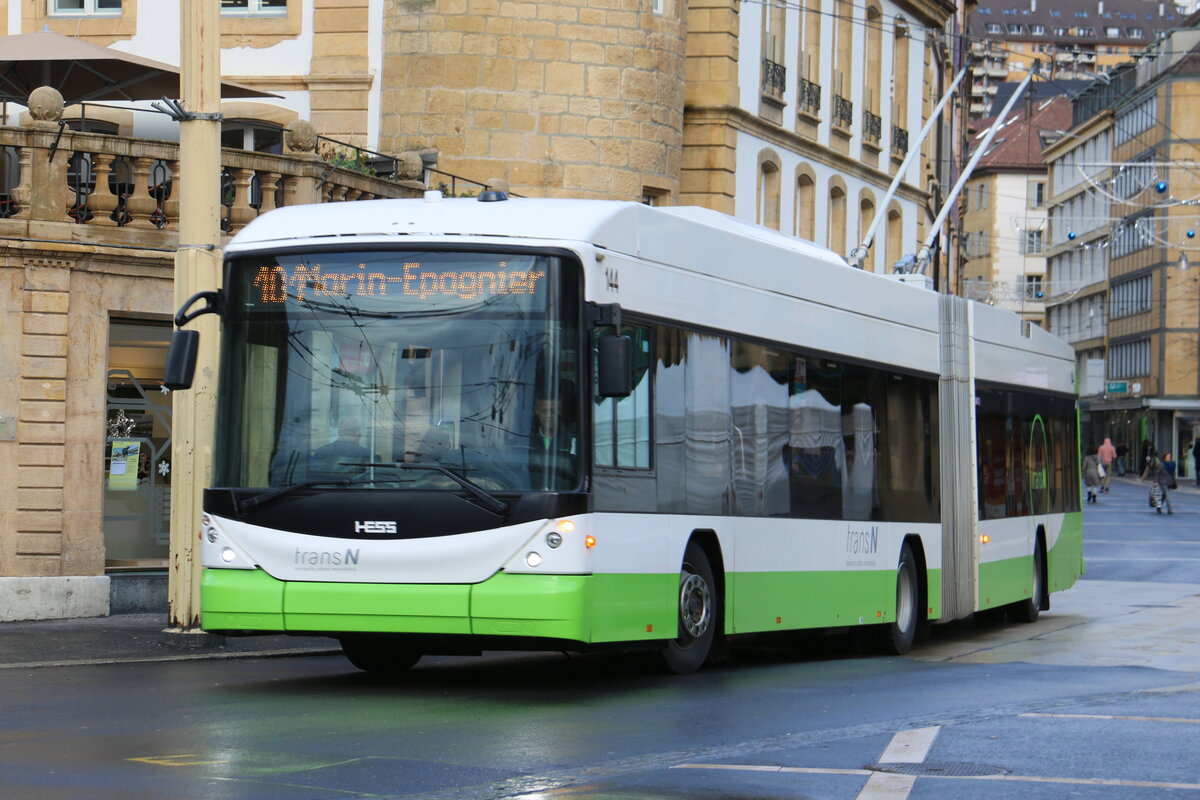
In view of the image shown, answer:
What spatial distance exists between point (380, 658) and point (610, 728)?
12.5 ft

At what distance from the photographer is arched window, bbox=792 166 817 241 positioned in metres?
39.6

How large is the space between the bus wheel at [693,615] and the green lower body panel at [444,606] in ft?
2.36

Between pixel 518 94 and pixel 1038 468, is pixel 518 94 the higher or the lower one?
the higher one

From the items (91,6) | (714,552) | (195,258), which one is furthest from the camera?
(91,6)

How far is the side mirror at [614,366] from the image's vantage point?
11414 mm

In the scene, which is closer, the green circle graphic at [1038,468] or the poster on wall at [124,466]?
the poster on wall at [124,466]

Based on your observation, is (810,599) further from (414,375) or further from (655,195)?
(655,195)

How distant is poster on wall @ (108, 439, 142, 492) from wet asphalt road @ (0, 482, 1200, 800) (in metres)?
4.53

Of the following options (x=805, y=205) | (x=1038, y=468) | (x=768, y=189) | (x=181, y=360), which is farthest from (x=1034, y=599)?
(x=805, y=205)

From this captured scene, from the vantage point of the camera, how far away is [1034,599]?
2117 centimetres

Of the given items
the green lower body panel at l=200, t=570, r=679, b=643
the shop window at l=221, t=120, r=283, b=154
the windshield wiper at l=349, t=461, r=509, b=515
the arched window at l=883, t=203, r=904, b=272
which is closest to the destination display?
the windshield wiper at l=349, t=461, r=509, b=515

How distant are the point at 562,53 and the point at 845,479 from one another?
1398 centimetres

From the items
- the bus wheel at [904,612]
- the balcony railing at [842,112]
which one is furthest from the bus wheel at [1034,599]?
the balcony railing at [842,112]

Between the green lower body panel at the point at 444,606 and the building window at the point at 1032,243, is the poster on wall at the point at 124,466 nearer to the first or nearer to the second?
the green lower body panel at the point at 444,606
